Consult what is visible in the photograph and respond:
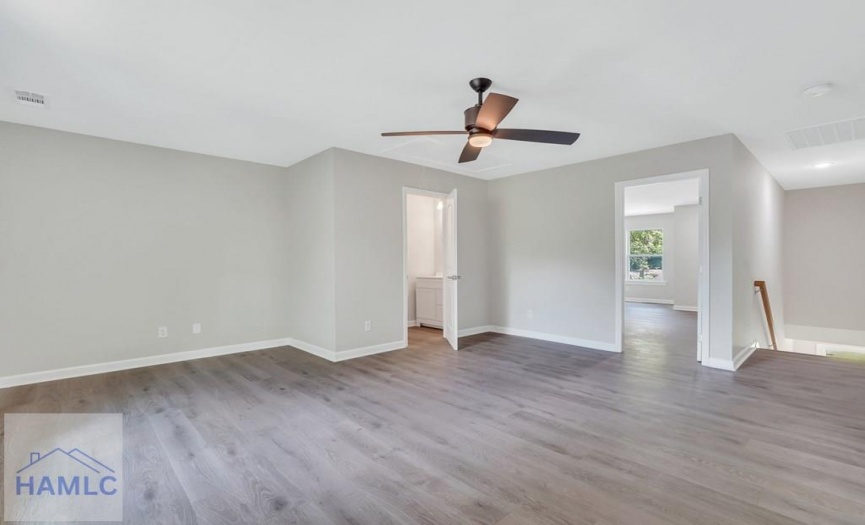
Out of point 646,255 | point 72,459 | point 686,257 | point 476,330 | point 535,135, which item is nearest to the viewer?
point 72,459

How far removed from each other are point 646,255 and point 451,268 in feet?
25.4

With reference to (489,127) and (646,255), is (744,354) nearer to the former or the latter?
(489,127)

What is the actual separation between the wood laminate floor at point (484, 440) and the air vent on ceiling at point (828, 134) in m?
2.41

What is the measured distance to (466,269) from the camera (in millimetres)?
5875

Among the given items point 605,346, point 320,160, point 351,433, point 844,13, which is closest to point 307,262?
point 320,160

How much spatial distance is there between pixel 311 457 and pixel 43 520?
1166 millimetres

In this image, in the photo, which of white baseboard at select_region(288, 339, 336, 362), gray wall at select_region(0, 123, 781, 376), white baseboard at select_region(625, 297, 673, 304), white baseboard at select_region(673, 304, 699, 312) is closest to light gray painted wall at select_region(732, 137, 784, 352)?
gray wall at select_region(0, 123, 781, 376)

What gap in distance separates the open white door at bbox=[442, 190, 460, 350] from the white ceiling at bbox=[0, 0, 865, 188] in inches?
50.9

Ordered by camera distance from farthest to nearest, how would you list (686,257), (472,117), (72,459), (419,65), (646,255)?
(646,255), (686,257), (472,117), (419,65), (72,459)

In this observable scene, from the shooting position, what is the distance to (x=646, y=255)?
10438mm

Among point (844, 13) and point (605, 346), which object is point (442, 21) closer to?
point (844, 13)

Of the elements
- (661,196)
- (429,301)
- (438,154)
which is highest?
(438,154)

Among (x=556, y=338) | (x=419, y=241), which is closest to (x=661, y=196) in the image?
(x=556, y=338)

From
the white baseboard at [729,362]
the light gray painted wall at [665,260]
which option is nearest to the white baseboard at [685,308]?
the light gray painted wall at [665,260]
